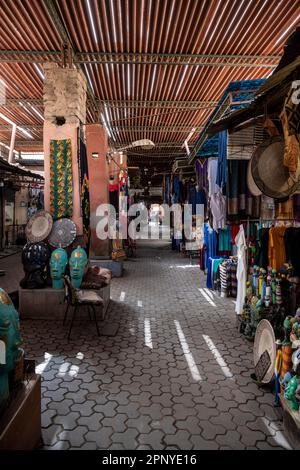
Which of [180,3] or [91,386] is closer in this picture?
[91,386]

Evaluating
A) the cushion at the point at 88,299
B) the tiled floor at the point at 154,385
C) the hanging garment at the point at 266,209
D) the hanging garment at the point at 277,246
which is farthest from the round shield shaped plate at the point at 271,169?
the cushion at the point at 88,299

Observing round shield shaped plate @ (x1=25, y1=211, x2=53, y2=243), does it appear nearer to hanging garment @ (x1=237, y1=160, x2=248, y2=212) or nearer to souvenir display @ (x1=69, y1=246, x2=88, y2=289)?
souvenir display @ (x1=69, y1=246, x2=88, y2=289)

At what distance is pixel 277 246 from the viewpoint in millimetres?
4016

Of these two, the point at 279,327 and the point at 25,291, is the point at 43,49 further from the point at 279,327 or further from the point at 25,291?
the point at 279,327

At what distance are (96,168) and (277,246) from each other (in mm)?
5973

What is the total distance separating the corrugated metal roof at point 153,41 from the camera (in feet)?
15.2

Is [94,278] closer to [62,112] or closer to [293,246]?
[62,112]

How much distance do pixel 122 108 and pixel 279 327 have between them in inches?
293

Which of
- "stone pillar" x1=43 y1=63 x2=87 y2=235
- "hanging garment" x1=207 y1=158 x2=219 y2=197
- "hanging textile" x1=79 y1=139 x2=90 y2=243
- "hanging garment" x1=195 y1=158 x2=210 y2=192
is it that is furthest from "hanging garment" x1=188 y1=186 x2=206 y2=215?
"stone pillar" x1=43 y1=63 x2=87 y2=235

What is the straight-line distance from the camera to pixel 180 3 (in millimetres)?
4523

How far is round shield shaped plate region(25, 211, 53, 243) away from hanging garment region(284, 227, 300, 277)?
4.05 m

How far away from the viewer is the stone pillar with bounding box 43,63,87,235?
607 centimetres

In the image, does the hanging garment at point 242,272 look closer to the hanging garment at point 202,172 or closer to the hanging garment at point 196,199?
the hanging garment at point 202,172
